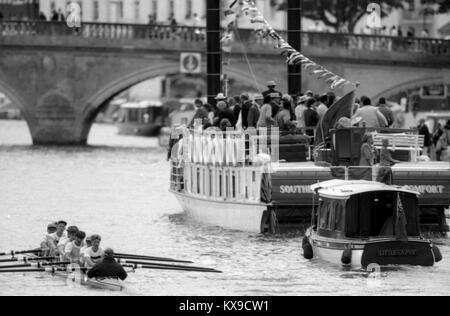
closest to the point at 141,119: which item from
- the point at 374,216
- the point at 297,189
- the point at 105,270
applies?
the point at 297,189

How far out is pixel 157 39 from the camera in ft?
256

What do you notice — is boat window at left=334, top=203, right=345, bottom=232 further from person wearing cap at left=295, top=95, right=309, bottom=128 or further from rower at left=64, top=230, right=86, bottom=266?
person wearing cap at left=295, top=95, right=309, bottom=128

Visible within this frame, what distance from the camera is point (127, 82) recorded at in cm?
7938

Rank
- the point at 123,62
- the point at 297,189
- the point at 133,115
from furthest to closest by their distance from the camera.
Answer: the point at 133,115 → the point at 123,62 → the point at 297,189

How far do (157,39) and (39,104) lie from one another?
654 centimetres

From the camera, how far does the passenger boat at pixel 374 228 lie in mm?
34844

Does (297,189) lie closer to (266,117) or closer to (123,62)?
(266,117)

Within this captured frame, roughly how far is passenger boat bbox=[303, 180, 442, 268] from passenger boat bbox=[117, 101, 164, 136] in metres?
71.4

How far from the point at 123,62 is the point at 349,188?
145ft

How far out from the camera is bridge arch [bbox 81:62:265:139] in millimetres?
78125

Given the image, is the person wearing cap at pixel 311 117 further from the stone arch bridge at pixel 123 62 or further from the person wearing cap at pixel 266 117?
the stone arch bridge at pixel 123 62

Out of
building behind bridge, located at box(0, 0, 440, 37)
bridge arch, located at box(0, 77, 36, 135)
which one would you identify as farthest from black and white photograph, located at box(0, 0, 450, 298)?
building behind bridge, located at box(0, 0, 440, 37)

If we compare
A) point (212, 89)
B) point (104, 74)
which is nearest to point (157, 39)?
point (104, 74)

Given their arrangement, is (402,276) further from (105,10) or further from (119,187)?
(105,10)
